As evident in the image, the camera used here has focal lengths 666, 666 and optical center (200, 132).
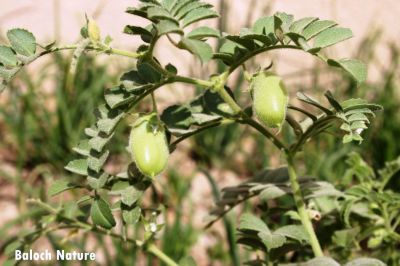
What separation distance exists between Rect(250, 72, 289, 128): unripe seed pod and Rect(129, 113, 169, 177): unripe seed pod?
0.40 feet

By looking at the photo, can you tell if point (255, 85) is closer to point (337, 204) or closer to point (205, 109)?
point (205, 109)

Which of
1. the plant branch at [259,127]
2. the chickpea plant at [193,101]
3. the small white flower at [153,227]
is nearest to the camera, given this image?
the chickpea plant at [193,101]

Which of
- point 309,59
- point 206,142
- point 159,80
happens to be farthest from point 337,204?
point 309,59

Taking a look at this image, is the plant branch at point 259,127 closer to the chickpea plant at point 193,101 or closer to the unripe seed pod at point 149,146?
the chickpea plant at point 193,101

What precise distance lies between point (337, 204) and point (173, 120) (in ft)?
1.08

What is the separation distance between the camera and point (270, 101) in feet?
2.50

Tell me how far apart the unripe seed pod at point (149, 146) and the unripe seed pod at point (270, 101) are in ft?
0.40

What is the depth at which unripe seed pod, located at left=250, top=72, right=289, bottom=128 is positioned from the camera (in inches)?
30.0

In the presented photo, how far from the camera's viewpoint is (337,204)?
1071 mm

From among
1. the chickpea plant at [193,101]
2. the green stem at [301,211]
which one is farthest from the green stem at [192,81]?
the green stem at [301,211]

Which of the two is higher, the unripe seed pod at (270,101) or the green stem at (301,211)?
the unripe seed pod at (270,101)

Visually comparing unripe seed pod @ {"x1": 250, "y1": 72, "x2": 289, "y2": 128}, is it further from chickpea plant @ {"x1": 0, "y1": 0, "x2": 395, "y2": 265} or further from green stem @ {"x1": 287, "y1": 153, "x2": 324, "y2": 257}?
green stem @ {"x1": 287, "y1": 153, "x2": 324, "y2": 257}

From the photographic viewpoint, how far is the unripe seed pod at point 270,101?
76 cm

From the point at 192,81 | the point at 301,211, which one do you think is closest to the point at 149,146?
the point at 192,81
